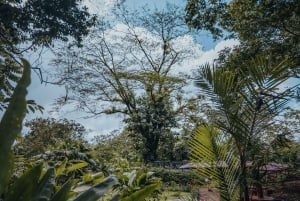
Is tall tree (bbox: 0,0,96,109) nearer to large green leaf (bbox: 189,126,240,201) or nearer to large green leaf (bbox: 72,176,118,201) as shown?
large green leaf (bbox: 189,126,240,201)

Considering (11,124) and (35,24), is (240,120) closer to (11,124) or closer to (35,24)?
(11,124)

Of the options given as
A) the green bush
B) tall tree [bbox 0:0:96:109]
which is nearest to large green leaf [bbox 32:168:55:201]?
tall tree [bbox 0:0:96:109]

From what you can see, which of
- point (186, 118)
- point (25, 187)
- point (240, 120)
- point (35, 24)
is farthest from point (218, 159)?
point (186, 118)

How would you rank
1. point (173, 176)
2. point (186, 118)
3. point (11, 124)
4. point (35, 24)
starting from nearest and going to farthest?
1. point (11, 124)
2. point (35, 24)
3. point (173, 176)
4. point (186, 118)

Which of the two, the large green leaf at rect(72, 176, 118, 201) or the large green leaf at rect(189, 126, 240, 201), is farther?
the large green leaf at rect(189, 126, 240, 201)

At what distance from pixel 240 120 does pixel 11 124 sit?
6.82 ft

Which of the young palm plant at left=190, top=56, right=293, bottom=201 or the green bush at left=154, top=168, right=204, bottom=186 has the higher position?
the green bush at left=154, top=168, right=204, bottom=186

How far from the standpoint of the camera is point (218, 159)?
248cm

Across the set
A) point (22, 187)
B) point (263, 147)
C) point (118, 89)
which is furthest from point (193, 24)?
point (118, 89)

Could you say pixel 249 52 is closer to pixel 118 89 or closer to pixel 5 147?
pixel 5 147

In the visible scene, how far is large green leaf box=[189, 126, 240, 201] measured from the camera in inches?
97.2

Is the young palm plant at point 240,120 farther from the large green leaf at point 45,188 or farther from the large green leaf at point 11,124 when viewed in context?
the large green leaf at point 11,124

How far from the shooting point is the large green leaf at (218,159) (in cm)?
247

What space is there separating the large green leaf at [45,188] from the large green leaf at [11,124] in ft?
0.43
